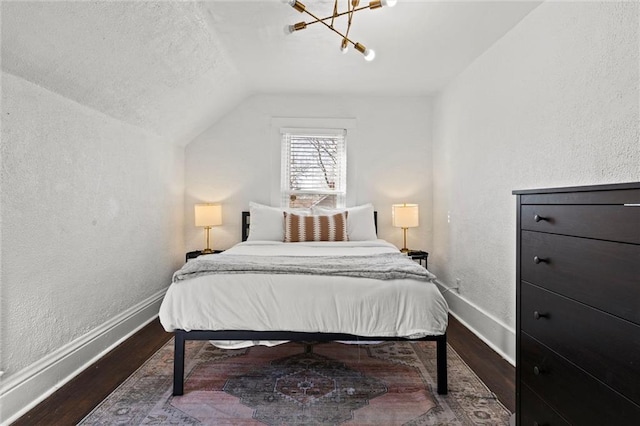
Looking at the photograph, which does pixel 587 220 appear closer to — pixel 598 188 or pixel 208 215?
pixel 598 188

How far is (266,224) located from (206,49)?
67.9 inches

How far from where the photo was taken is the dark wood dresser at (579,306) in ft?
2.94

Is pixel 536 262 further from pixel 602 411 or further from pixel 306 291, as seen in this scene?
pixel 306 291

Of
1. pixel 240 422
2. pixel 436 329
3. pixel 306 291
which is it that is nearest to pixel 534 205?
pixel 436 329

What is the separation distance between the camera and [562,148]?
6.38 feet

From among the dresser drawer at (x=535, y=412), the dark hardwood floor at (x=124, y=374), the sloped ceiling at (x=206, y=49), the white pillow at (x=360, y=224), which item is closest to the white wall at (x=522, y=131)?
the dark hardwood floor at (x=124, y=374)

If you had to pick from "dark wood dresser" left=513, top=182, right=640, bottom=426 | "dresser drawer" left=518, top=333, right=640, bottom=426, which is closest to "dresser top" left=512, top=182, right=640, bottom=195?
"dark wood dresser" left=513, top=182, right=640, bottom=426

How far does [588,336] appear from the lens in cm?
101

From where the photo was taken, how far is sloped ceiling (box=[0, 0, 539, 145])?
5.74ft

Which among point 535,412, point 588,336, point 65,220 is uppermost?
point 65,220

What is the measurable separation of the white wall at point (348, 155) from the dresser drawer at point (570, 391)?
284 centimetres

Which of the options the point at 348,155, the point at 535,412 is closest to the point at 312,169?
the point at 348,155

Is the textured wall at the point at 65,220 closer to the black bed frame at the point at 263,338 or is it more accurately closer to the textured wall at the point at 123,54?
the textured wall at the point at 123,54

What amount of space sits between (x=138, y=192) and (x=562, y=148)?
3.25m
